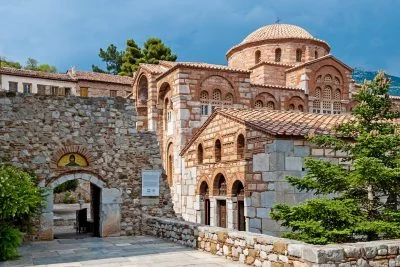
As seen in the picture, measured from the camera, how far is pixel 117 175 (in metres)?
12.0

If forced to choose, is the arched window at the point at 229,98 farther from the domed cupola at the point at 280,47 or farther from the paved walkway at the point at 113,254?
the paved walkway at the point at 113,254

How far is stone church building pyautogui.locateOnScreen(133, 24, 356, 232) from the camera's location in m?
13.7

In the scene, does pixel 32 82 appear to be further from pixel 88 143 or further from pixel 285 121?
Answer: pixel 285 121

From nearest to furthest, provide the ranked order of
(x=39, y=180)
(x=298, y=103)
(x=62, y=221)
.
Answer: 1. (x=39, y=180)
2. (x=62, y=221)
3. (x=298, y=103)

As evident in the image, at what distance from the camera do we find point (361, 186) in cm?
786

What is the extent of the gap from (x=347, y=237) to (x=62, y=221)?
1284 centimetres

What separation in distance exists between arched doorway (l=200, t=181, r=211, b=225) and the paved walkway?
16.5 feet

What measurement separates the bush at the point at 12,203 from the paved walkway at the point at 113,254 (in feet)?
1.05

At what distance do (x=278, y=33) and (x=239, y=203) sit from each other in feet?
63.5

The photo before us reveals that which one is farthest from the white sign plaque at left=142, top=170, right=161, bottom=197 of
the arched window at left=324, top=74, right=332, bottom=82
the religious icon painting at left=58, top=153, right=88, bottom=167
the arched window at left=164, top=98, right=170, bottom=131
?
the arched window at left=324, top=74, right=332, bottom=82

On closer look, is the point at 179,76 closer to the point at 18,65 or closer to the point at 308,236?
the point at 308,236

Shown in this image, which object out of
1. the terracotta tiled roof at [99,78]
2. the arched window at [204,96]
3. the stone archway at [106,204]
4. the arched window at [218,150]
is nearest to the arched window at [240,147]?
the arched window at [218,150]

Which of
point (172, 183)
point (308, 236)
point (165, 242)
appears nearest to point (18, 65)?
point (172, 183)

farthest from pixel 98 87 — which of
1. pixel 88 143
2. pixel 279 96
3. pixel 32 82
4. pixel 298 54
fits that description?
pixel 88 143
